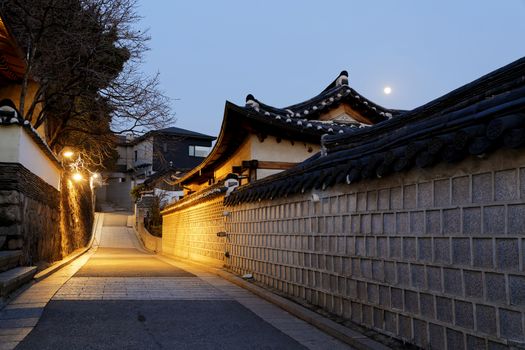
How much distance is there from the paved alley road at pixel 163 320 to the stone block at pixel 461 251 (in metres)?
2.05

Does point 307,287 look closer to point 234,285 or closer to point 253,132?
point 234,285

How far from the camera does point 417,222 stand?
18.0 feet

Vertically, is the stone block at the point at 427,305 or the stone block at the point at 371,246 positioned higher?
the stone block at the point at 371,246

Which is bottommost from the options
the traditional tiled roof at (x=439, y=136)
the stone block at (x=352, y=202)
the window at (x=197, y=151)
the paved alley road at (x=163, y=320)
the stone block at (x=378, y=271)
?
the paved alley road at (x=163, y=320)

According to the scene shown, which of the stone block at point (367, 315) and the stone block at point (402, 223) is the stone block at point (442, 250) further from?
the stone block at point (367, 315)

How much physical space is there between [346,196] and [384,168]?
157 cm

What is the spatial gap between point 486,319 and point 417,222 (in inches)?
54.4

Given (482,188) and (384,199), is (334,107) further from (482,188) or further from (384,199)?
(482,188)

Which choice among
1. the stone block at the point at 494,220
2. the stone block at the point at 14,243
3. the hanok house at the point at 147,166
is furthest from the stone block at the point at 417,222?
the hanok house at the point at 147,166

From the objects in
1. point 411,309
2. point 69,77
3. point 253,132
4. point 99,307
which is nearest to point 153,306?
point 99,307

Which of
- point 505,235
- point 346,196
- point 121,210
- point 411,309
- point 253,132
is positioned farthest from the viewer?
point 121,210

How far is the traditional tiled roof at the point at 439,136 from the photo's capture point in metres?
4.07

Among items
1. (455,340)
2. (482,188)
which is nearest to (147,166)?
(455,340)

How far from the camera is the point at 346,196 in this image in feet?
24.0
